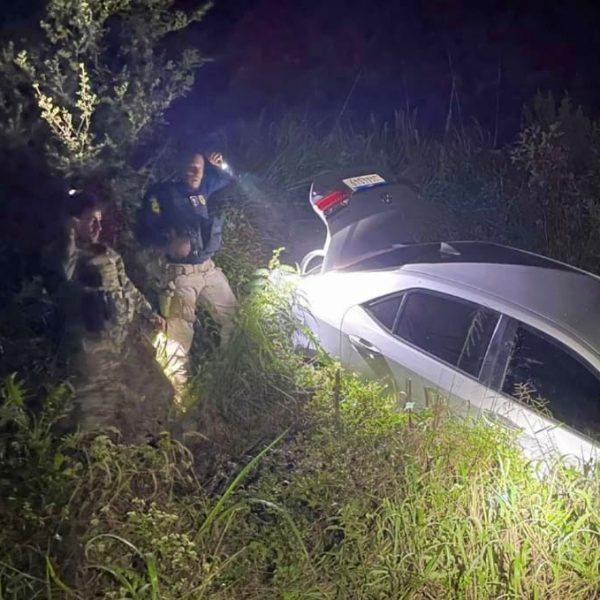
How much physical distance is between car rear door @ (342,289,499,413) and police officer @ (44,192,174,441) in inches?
47.7

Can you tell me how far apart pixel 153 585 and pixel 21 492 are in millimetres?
864

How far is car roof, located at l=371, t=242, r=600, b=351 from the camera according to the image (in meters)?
4.82

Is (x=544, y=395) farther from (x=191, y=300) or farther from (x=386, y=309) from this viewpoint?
(x=191, y=300)

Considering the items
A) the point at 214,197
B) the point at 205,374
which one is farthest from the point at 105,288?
the point at 214,197

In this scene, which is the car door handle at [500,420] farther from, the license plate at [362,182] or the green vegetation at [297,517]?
the license plate at [362,182]

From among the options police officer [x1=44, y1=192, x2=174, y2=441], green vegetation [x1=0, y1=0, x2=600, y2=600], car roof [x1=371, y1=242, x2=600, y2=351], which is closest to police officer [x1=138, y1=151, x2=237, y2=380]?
green vegetation [x1=0, y1=0, x2=600, y2=600]

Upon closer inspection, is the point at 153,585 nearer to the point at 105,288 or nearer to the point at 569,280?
the point at 105,288

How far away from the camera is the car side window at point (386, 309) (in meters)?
5.40

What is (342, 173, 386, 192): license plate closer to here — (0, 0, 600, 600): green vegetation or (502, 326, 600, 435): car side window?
(0, 0, 600, 600): green vegetation

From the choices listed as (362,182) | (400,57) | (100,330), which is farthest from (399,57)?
(100,330)

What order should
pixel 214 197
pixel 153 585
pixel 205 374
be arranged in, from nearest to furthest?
pixel 153 585
pixel 205 374
pixel 214 197

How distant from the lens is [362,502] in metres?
4.43

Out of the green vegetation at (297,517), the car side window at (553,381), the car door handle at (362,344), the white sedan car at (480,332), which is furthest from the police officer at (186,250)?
the car side window at (553,381)

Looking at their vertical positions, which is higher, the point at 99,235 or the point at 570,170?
the point at 99,235
